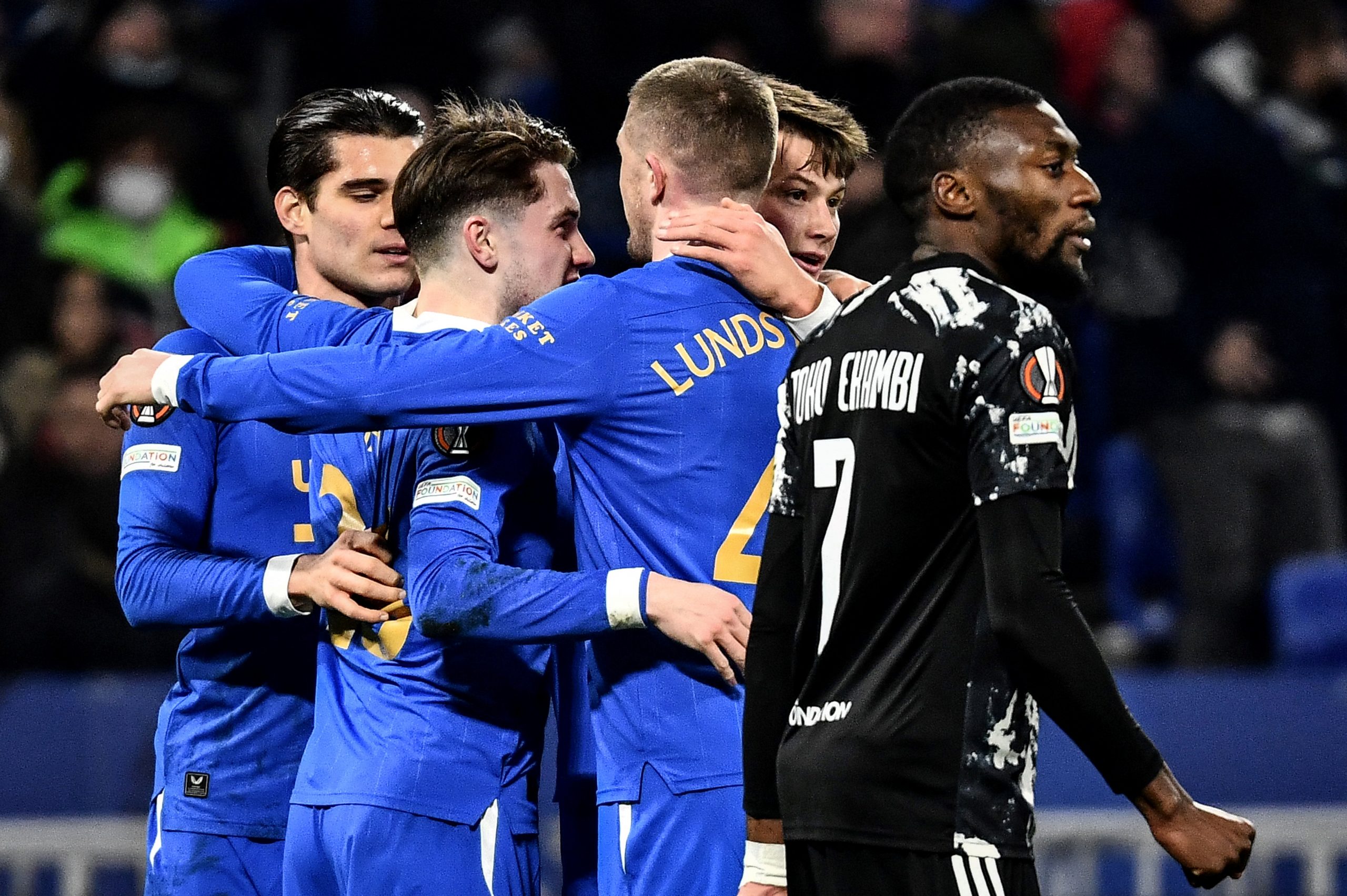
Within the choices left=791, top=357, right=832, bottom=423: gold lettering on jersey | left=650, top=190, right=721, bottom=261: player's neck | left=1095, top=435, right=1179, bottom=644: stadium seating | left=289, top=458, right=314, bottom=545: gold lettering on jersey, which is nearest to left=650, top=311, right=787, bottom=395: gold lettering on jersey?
left=650, top=190, right=721, bottom=261: player's neck

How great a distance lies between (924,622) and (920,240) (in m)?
0.69

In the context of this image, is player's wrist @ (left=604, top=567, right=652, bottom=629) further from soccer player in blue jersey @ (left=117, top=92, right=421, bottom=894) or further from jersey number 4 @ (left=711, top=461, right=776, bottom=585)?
soccer player in blue jersey @ (left=117, top=92, right=421, bottom=894)

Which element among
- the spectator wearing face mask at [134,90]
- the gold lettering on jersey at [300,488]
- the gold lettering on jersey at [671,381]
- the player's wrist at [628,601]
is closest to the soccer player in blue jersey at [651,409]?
the gold lettering on jersey at [671,381]

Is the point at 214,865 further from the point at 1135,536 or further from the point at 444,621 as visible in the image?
the point at 1135,536

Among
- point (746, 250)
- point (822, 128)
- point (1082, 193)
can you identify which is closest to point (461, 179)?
point (746, 250)

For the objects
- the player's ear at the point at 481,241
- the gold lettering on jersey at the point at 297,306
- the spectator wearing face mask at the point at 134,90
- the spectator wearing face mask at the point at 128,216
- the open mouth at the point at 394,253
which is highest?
the spectator wearing face mask at the point at 134,90

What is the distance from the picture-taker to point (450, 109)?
4.00m

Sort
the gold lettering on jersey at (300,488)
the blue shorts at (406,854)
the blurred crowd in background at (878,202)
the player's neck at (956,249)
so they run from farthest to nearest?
the blurred crowd in background at (878,202) < the gold lettering on jersey at (300,488) < the blue shorts at (406,854) < the player's neck at (956,249)

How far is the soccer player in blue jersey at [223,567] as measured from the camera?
3990mm

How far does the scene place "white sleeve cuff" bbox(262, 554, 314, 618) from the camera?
3.72m

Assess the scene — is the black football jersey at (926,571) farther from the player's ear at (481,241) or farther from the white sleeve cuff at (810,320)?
the player's ear at (481,241)

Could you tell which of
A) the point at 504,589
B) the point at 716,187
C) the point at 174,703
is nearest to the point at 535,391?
the point at 504,589

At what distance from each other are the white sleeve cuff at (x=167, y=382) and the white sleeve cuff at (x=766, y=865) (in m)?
1.44

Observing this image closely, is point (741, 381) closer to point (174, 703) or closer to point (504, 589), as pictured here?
point (504, 589)
